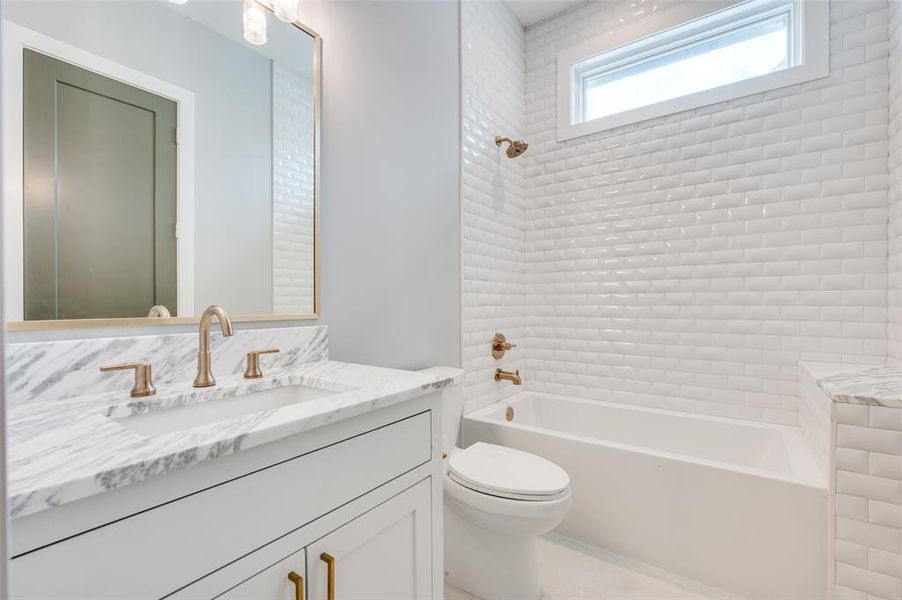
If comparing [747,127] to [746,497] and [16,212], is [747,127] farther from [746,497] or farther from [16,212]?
[16,212]

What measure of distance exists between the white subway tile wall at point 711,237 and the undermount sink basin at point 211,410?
4.30 ft

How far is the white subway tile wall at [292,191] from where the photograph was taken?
1441mm

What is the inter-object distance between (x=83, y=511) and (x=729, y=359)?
2510 mm

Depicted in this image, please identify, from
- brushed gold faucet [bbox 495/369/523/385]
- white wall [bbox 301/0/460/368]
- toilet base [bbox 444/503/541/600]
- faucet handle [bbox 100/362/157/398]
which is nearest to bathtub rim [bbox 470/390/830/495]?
brushed gold faucet [bbox 495/369/523/385]

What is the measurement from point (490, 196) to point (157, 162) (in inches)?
68.0

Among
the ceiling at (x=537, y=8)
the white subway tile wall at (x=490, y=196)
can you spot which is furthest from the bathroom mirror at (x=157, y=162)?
the ceiling at (x=537, y=8)

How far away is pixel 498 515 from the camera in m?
1.51

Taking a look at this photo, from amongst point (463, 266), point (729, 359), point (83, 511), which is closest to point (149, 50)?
point (83, 511)

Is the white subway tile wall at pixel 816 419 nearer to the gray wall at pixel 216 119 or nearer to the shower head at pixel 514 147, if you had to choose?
the shower head at pixel 514 147

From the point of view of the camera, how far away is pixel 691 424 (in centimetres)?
228

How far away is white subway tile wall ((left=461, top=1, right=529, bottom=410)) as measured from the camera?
2.33 meters

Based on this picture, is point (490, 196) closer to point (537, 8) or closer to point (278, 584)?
point (537, 8)

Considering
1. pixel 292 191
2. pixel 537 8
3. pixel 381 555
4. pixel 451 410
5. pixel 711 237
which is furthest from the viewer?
pixel 537 8

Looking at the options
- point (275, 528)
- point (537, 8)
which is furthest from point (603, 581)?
point (537, 8)
